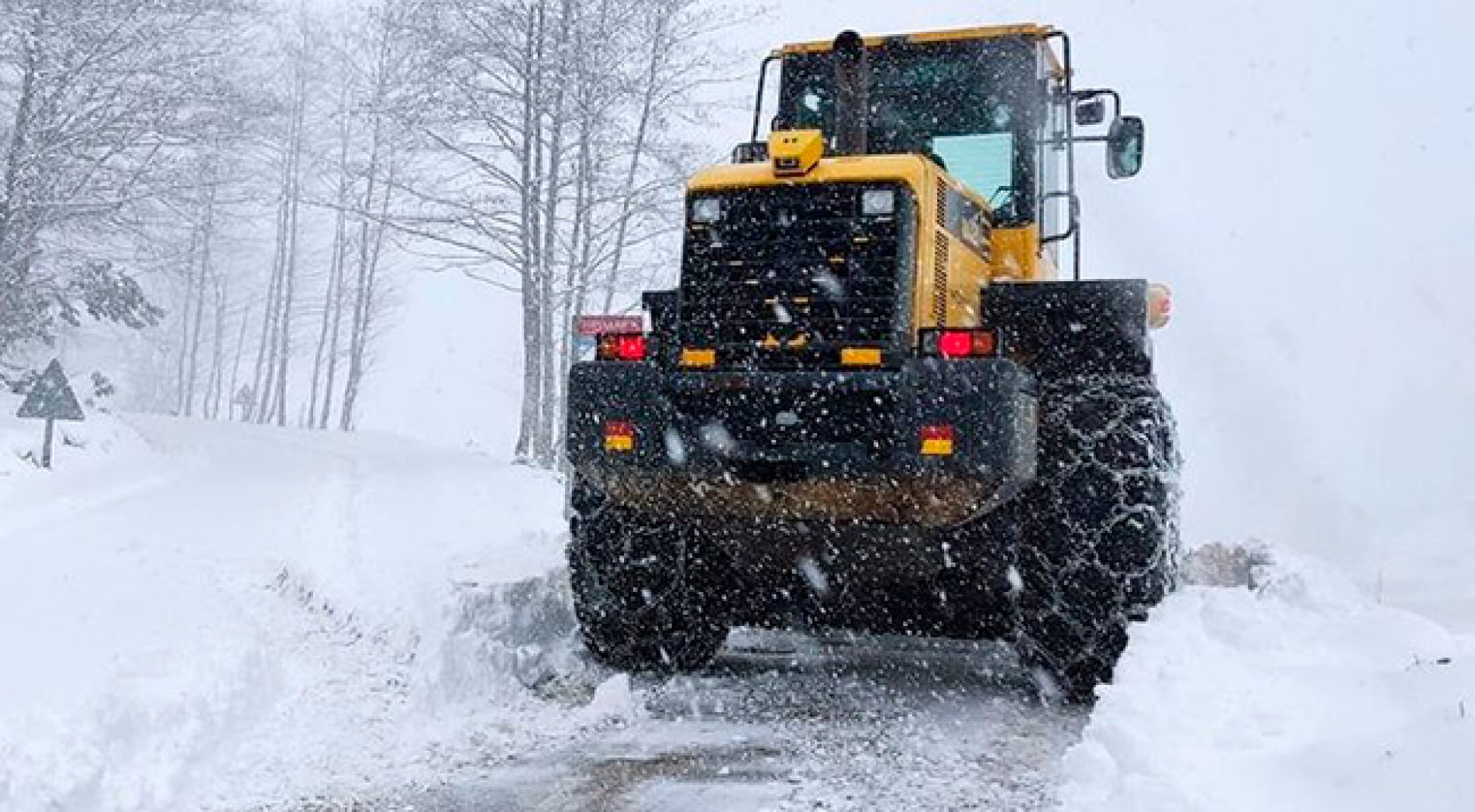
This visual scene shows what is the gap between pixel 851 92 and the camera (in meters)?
6.93

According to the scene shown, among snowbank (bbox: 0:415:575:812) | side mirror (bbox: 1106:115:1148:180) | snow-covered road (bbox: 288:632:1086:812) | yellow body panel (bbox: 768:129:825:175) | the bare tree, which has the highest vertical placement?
the bare tree

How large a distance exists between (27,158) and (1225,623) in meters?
16.0

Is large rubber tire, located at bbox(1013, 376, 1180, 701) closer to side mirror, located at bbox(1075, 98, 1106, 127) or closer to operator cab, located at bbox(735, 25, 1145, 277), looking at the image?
operator cab, located at bbox(735, 25, 1145, 277)

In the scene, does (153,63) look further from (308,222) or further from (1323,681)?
(308,222)

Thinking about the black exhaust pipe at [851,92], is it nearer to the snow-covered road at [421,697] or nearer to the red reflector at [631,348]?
the red reflector at [631,348]

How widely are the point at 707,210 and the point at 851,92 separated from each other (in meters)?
1.06

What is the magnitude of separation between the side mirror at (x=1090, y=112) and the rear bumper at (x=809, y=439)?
7.01 feet

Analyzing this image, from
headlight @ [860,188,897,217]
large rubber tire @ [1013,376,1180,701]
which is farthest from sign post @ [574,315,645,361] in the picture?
large rubber tire @ [1013,376,1180,701]

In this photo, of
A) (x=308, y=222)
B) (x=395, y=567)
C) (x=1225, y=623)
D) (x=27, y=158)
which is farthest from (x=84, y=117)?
(x=308, y=222)

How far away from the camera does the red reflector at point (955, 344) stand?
5949mm

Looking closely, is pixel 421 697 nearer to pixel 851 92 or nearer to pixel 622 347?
pixel 622 347

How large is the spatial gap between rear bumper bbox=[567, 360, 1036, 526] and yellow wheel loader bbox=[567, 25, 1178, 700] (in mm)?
11

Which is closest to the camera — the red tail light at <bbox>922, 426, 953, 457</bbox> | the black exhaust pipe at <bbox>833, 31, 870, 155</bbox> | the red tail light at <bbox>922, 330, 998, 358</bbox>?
the red tail light at <bbox>922, 426, 953, 457</bbox>

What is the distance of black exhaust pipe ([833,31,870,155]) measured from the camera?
22.5 feet
